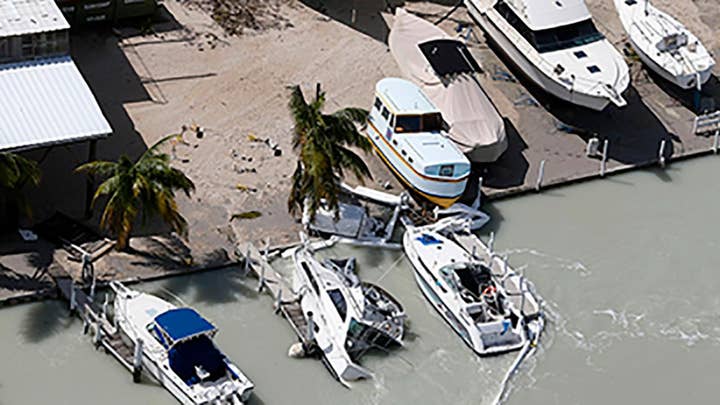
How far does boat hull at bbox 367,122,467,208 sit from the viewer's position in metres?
37.2

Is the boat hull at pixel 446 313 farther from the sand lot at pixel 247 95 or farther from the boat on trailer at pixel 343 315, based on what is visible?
the sand lot at pixel 247 95

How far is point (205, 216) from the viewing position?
1441 inches

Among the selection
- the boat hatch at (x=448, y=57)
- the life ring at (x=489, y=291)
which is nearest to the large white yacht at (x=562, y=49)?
the boat hatch at (x=448, y=57)

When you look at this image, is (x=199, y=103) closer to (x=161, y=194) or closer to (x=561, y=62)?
(x=161, y=194)

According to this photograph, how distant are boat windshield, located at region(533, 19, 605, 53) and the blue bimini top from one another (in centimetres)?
1777

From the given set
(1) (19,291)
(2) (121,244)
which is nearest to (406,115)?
(2) (121,244)

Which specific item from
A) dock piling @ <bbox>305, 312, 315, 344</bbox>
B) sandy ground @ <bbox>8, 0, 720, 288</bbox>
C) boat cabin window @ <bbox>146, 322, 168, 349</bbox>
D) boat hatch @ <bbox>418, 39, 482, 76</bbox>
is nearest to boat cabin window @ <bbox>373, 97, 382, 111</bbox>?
sandy ground @ <bbox>8, 0, 720, 288</bbox>

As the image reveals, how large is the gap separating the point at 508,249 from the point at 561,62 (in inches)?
328

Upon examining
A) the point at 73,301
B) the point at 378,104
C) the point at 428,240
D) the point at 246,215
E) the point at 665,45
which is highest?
the point at 665,45

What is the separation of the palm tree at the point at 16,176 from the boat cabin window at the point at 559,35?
18134 millimetres

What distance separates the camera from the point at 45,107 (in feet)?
116

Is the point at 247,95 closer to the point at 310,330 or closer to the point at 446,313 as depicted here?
the point at 446,313

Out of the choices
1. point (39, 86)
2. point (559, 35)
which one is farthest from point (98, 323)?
point (559, 35)

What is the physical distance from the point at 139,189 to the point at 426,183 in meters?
8.92
